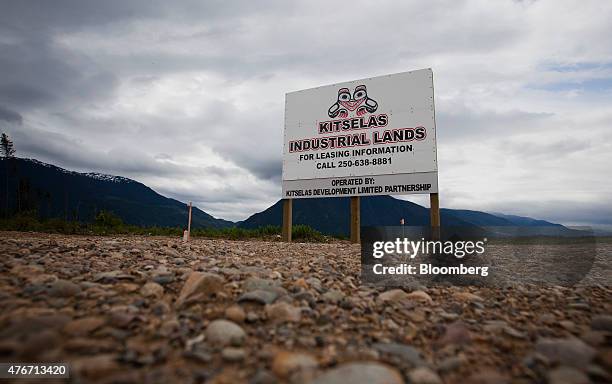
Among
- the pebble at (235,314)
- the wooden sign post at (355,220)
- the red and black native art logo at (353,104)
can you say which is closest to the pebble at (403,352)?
the pebble at (235,314)

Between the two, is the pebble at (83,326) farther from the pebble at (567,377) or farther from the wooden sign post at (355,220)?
the wooden sign post at (355,220)

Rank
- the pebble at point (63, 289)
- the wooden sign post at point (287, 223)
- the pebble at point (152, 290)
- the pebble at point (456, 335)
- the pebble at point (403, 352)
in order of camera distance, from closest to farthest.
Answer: the pebble at point (403, 352)
the pebble at point (456, 335)
the pebble at point (63, 289)
the pebble at point (152, 290)
the wooden sign post at point (287, 223)

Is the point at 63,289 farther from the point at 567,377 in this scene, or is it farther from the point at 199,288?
the point at 567,377

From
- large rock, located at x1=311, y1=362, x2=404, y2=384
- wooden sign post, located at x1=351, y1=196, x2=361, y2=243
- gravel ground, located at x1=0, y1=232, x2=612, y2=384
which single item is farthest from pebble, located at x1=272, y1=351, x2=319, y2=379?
wooden sign post, located at x1=351, y1=196, x2=361, y2=243

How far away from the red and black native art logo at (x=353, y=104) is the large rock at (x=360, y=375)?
9.04 meters

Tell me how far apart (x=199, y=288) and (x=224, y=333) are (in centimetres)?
74

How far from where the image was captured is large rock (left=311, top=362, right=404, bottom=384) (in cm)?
169

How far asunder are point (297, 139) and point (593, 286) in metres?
8.42

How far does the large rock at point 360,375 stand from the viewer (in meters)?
1.69

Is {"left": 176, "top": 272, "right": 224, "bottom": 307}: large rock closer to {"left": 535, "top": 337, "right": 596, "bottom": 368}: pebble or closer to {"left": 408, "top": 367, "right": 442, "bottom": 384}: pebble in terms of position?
{"left": 408, "top": 367, "right": 442, "bottom": 384}: pebble

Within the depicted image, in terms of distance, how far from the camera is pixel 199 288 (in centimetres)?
276

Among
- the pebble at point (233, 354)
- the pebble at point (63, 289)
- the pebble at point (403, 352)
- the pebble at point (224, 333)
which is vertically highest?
the pebble at point (63, 289)

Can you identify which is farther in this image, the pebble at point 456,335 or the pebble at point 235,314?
the pebble at point 235,314

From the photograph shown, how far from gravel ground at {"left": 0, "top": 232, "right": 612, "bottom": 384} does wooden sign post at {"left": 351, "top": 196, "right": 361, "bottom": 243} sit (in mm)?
6294
